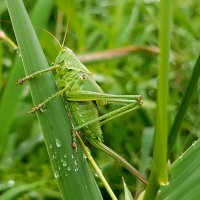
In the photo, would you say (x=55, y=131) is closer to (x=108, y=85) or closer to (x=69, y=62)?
(x=69, y=62)

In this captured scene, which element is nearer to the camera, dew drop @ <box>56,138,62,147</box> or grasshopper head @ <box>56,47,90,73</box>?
dew drop @ <box>56,138,62,147</box>

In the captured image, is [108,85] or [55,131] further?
[108,85]

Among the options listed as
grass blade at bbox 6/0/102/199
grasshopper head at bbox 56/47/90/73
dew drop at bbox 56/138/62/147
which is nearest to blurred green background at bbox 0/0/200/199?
grasshopper head at bbox 56/47/90/73

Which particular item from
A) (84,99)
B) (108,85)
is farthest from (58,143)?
(108,85)

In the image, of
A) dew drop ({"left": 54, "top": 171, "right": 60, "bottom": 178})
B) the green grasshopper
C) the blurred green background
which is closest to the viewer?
dew drop ({"left": 54, "top": 171, "right": 60, "bottom": 178})

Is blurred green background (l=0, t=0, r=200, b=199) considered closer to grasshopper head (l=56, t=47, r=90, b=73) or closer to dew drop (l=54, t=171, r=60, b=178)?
grasshopper head (l=56, t=47, r=90, b=73)

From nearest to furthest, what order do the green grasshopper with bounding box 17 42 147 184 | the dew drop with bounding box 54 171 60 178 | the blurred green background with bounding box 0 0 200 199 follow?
the dew drop with bounding box 54 171 60 178
the green grasshopper with bounding box 17 42 147 184
the blurred green background with bounding box 0 0 200 199

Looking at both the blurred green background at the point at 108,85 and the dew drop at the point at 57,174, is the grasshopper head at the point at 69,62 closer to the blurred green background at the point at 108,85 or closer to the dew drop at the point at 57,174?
the blurred green background at the point at 108,85
